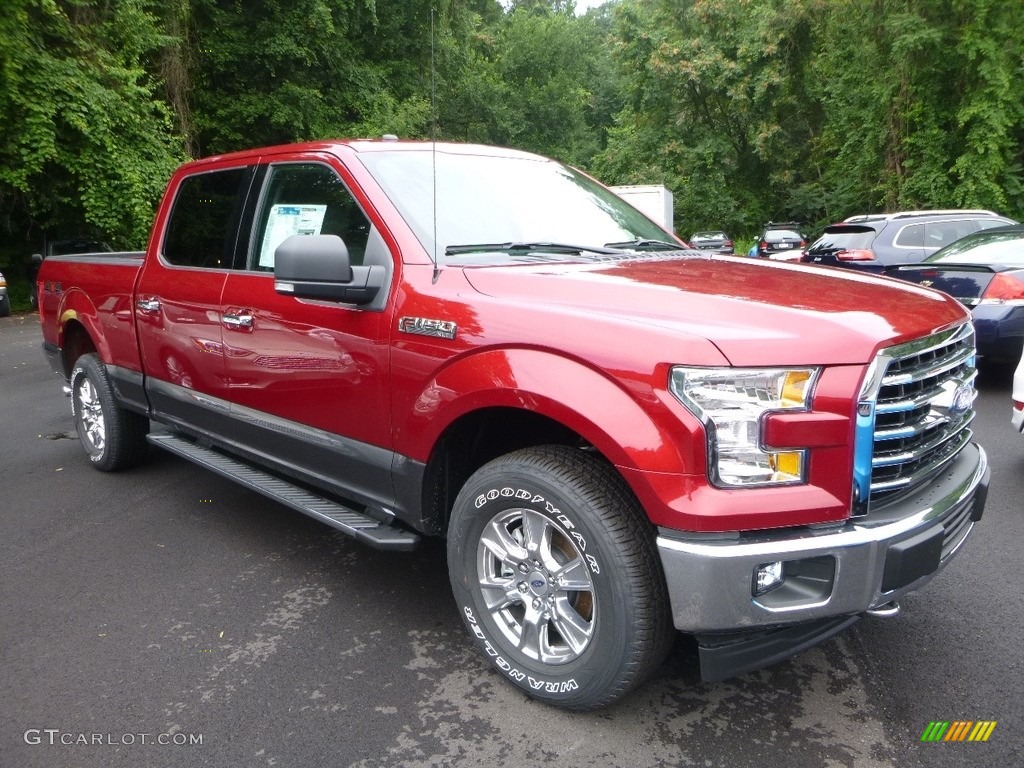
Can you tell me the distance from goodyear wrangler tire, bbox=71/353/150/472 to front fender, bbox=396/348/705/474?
3.24m

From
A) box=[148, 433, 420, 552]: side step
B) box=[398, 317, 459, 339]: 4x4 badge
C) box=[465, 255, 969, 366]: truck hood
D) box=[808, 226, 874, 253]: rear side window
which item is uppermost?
box=[465, 255, 969, 366]: truck hood

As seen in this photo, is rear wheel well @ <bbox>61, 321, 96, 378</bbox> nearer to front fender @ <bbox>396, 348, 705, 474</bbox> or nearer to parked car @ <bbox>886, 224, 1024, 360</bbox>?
front fender @ <bbox>396, 348, 705, 474</bbox>

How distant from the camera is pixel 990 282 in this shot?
24.2 feet

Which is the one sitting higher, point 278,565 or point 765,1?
point 765,1

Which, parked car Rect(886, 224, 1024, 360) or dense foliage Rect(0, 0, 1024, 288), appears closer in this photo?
parked car Rect(886, 224, 1024, 360)

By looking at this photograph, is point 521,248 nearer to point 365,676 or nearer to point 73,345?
point 365,676

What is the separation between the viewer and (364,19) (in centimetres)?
2333

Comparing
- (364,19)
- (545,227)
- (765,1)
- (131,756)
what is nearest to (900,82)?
(765,1)

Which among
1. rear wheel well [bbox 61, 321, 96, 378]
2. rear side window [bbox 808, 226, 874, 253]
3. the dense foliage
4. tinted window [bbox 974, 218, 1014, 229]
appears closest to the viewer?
rear wheel well [bbox 61, 321, 96, 378]

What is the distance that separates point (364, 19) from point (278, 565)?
874 inches

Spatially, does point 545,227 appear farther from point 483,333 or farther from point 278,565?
point 278,565

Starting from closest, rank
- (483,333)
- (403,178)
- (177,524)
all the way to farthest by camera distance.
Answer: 1. (483,333)
2. (403,178)
3. (177,524)

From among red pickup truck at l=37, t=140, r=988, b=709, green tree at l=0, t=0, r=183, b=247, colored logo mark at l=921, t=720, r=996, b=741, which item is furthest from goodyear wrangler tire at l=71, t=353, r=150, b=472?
green tree at l=0, t=0, r=183, b=247

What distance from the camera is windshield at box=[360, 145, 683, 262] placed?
11.3 ft
